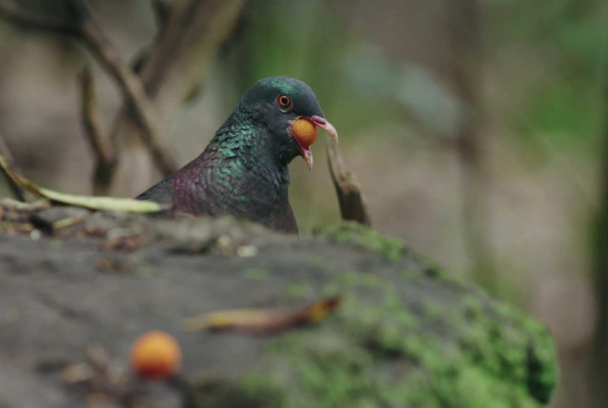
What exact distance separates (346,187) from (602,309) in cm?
Answer: 361

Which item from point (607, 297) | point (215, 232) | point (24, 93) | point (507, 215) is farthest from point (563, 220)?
point (215, 232)

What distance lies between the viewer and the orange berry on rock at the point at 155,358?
4.87ft

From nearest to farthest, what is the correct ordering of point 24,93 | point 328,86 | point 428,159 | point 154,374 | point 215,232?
point 154,374 → point 215,232 → point 328,86 → point 24,93 → point 428,159

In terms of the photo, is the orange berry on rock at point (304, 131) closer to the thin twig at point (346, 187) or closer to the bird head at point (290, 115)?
the bird head at point (290, 115)

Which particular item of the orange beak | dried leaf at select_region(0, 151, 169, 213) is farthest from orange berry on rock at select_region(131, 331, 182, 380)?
the orange beak

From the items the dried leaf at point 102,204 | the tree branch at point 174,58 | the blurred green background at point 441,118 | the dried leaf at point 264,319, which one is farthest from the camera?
the blurred green background at point 441,118

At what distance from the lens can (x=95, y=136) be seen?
5.01 m

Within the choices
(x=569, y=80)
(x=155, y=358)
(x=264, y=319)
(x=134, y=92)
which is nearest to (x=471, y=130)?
(x=569, y=80)

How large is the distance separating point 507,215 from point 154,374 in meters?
8.47

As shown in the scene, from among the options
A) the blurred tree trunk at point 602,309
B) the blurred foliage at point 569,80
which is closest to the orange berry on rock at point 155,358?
the blurred tree trunk at point 602,309

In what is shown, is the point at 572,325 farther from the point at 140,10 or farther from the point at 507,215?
the point at 140,10

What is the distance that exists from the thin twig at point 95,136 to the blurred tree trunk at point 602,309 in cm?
367

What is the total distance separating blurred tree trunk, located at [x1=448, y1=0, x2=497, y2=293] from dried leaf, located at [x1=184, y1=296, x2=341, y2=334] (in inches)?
228

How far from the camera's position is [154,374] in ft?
4.92
